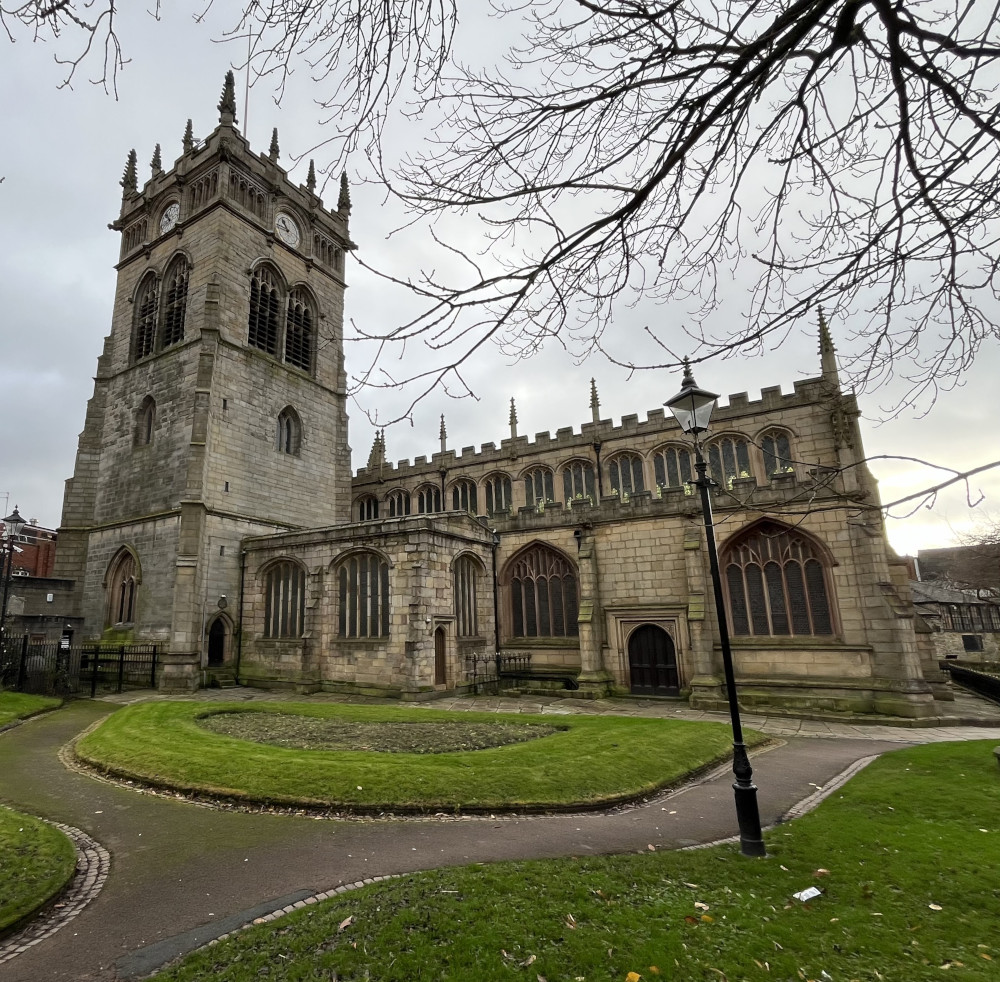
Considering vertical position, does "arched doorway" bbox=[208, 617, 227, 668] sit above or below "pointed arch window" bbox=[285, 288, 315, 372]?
below

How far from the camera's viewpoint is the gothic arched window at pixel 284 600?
71.6 feet

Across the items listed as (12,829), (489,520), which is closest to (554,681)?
(489,520)

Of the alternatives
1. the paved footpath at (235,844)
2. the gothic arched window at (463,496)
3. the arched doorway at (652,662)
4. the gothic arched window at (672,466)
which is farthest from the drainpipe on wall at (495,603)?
the paved footpath at (235,844)

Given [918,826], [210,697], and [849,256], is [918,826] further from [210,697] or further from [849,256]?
[210,697]

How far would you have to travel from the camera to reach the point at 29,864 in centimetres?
550

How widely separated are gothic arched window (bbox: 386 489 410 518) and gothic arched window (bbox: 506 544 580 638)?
13500 mm

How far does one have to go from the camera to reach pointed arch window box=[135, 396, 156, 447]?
2606cm

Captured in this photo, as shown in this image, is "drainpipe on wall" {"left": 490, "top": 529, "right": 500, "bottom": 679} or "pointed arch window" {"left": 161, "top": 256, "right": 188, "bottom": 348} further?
"pointed arch window" {"left": 161, "top": 256, "right": 188, "bottom": 348}

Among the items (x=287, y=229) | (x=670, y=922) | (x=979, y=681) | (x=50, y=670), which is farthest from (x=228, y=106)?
(x=979, y=681)

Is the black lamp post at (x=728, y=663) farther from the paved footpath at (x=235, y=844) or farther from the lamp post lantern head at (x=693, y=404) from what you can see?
the paved footpath at (x=235, y=844)

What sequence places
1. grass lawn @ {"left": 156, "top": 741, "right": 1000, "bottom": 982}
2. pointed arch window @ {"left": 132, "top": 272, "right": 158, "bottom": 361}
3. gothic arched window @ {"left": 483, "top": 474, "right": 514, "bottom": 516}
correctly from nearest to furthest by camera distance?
grass lawn @ {"left": 156, "top": 741, "right": 1000, "bottom": 982} → pointed arch window @ {"left": 132, "top": 272, "right": 158, "bottom": 361} → gothic arched window @ {"left": 483, "top": 474, "right": 514, "bottom": 516}

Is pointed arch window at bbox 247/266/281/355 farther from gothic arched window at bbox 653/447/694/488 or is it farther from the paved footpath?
the paved footpath

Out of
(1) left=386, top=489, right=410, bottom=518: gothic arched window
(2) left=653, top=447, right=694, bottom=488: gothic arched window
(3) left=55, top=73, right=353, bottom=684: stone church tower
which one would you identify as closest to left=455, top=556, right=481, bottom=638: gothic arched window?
(3) left=55, top=73, right=353, bottom=684: stone church tower

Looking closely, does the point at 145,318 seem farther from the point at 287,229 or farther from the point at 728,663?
the point at 728,663
